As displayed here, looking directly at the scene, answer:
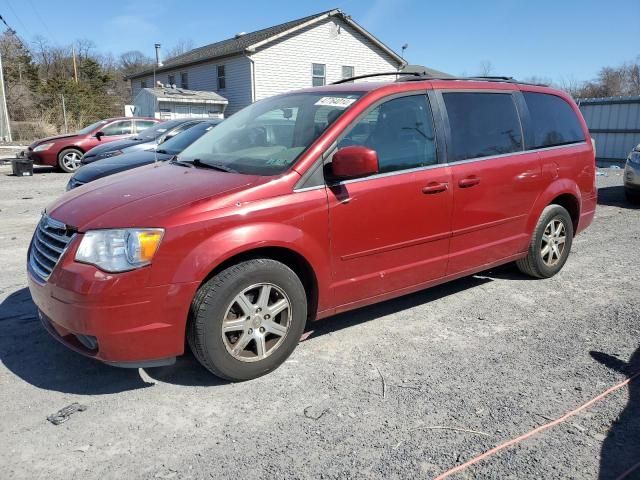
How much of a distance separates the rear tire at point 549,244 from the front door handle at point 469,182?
1.13 meters

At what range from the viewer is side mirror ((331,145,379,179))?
130 inches

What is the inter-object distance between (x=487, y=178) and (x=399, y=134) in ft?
3.06

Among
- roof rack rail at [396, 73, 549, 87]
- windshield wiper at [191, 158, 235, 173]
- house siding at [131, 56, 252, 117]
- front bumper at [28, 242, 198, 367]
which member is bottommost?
front bumper at [28, 242, 198, 367]

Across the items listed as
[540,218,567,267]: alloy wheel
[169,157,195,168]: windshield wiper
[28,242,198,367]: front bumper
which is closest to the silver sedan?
[540,218,567,267]: alloy wheel

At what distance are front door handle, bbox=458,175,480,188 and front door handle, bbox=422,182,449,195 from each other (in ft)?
0.53

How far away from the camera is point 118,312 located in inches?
112

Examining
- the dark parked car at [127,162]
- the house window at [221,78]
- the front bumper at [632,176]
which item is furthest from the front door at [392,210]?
the house window at [221,78]

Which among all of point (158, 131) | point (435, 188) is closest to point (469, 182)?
point (435, 188)

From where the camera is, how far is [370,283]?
3762mm

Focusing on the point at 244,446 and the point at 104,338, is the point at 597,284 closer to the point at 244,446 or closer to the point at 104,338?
the point at 244,446

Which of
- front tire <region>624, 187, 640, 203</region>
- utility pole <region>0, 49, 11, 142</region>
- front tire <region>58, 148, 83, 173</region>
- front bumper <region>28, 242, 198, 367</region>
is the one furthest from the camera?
utility pole <region>0, 49, 11, 142</region>

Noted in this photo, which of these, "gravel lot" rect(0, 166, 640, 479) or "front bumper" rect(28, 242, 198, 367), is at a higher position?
"front bumper" rect(28, 242, 198, 367)

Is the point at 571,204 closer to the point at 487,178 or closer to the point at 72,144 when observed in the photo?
the point at 487,178

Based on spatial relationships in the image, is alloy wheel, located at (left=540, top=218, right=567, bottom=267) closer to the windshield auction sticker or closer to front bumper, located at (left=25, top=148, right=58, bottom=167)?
the windshield auction sticker
